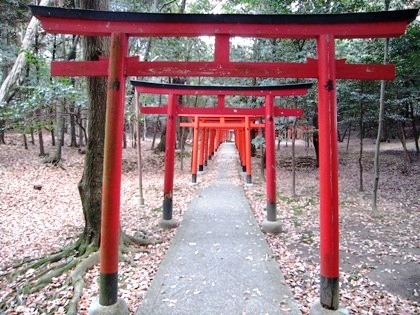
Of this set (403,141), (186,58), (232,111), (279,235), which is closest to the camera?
(279,235)

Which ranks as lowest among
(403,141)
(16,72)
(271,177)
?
(271,177)

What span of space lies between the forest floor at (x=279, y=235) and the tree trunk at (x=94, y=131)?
104 cm

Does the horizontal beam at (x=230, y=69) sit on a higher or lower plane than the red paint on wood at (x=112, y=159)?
higher

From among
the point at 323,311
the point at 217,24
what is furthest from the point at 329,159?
the point at 217,24

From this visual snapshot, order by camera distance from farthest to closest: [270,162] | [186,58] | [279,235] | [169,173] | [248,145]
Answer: [186,58] → [248,145] → [169,173] → [270,162] → [279,235]

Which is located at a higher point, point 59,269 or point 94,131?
point 94,131

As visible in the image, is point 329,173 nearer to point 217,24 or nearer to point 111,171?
point 217,24

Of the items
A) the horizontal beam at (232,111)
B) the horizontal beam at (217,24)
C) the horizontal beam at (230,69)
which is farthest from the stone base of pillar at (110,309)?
the horizontal beam at (232,111)

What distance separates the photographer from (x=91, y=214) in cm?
507

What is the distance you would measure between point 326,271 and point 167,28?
3.21 meters

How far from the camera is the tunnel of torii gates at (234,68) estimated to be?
325 cm

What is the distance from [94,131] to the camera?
475 cm

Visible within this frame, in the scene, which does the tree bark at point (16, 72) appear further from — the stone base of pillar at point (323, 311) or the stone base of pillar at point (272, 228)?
the stone base of pillar at point (323, 311)

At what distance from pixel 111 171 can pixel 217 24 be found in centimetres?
200
